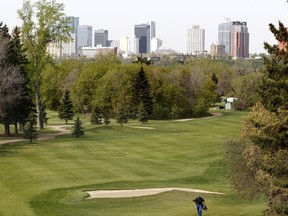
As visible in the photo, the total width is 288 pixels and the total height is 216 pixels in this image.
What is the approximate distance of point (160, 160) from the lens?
55.1 meters

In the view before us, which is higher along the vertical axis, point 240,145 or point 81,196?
point 240,145

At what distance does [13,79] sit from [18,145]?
612 cm

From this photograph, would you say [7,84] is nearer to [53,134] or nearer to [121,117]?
[53,134]

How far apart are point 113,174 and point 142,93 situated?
55.8 meters

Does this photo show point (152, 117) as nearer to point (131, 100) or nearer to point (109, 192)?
point (131, 100)

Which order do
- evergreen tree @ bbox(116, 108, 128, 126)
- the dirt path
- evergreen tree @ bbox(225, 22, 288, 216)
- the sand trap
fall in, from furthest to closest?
evergreen tree @ bbox(116, 108, 128, 126), the dirt path, the sand trap, evergreen tree @ bbox(225, 22, 288, 216)

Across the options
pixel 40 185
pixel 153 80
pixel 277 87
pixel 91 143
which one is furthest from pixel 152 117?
pixel 277 87

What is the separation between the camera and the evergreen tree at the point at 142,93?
100412 millimetres

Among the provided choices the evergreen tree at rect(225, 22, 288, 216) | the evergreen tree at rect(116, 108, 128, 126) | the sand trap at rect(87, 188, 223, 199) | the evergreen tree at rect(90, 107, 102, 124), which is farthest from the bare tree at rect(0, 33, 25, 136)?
the evergreen tree at rect(225, 22, 288, 216)

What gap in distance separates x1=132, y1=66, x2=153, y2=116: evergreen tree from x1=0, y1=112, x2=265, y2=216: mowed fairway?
23956 millimetres

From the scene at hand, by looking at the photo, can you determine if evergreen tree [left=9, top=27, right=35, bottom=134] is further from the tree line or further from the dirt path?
the dirt path

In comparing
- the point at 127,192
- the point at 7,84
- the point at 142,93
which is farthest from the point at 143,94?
the point at 127,192

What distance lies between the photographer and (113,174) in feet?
149

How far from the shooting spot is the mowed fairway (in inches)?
1374
